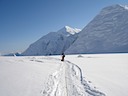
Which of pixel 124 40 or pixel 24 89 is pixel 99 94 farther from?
pixel 124 40

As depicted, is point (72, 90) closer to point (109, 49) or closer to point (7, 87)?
point (7, 87)

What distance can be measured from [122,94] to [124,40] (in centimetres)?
19820

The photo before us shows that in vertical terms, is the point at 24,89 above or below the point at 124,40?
below

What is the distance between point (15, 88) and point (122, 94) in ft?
19.1

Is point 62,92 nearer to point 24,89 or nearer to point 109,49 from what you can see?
point 24,89

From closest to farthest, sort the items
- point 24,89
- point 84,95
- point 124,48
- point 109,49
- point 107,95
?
point 107,95 < point 84,95 < point 24,89 < point 124,48 < point 109,49

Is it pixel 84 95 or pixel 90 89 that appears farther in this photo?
pixel 90 89

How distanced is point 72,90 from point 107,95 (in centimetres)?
229

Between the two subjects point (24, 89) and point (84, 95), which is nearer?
point (84, 95)

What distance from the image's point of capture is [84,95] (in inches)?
384

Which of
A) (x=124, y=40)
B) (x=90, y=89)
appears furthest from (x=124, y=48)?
(x=90, y=89)

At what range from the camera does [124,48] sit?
609 feet

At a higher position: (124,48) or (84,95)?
(124,48)

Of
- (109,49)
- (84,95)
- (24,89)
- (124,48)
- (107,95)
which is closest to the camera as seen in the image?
(107,95)
